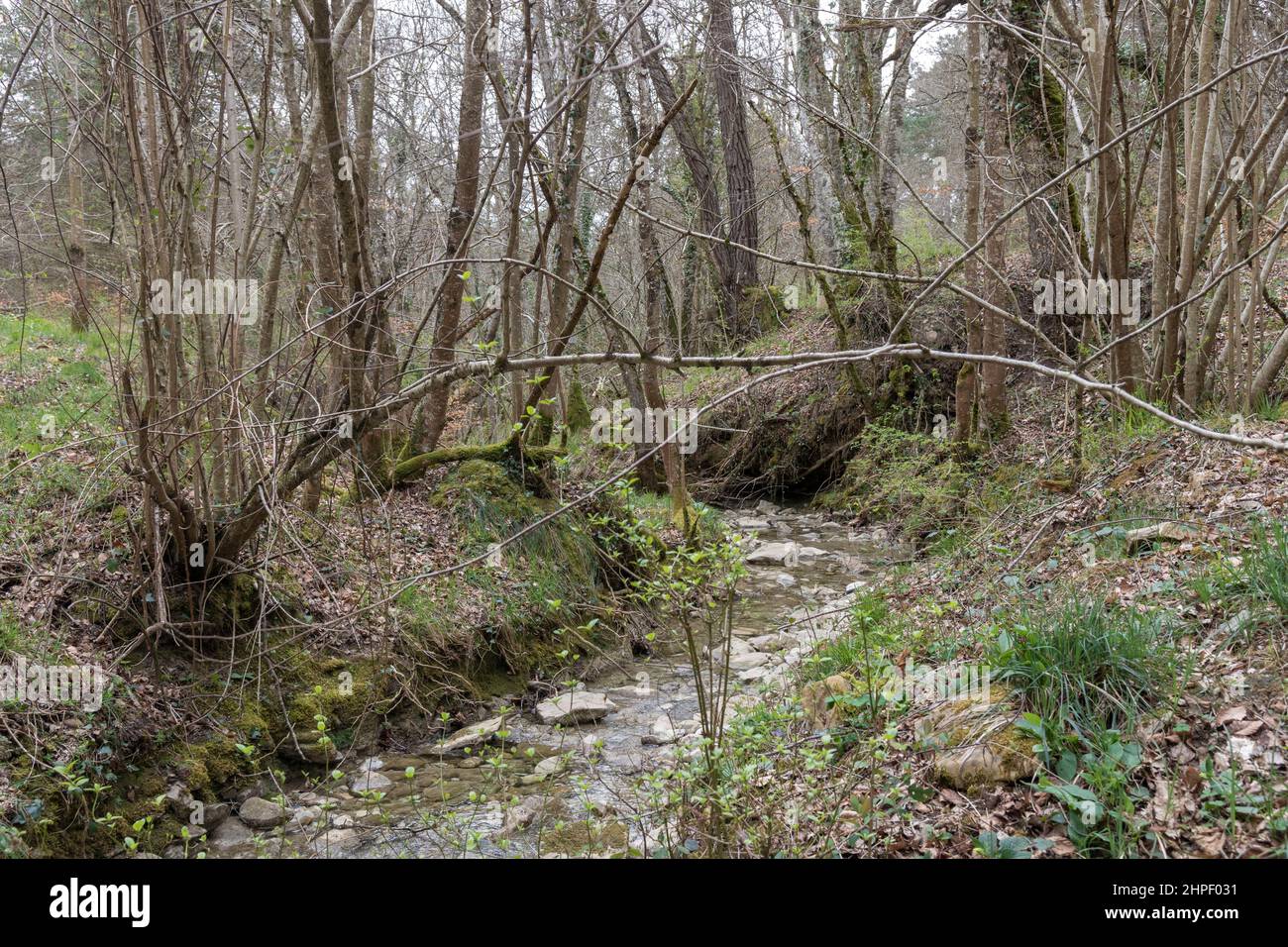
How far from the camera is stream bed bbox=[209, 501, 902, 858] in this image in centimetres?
332

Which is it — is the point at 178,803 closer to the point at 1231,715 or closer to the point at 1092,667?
the point at 1092,667

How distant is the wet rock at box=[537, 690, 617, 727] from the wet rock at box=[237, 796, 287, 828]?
58.7 inches

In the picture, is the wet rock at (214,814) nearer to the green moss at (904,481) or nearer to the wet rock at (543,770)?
the wet rock at (543,770)

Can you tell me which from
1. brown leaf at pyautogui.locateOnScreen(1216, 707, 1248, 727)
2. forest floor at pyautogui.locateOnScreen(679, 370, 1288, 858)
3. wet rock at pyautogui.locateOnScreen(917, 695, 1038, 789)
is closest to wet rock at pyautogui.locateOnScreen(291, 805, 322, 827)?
forest floor at pyautogui.locateOnScreen(679, 370, 1288, 858)

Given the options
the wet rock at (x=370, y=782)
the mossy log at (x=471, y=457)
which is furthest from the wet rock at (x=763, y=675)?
the mossy log at (x=471, y=457)

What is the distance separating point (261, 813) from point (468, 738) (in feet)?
3.57

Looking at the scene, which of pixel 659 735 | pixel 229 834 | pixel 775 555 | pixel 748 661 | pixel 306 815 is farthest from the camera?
pixel 775 555

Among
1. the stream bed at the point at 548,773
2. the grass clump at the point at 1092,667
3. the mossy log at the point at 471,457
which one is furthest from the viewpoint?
the mossy log at the point at 471,457

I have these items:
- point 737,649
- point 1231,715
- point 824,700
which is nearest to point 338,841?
point 824,700

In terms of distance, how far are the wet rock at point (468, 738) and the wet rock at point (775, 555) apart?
3417 millimetres

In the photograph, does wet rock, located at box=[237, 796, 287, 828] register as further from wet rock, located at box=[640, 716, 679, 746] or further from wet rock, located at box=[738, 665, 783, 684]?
wet rock, located at box=[738, 665, 783, 684]

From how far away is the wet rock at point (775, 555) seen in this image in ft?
24.5

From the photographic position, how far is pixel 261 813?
12.4ft
